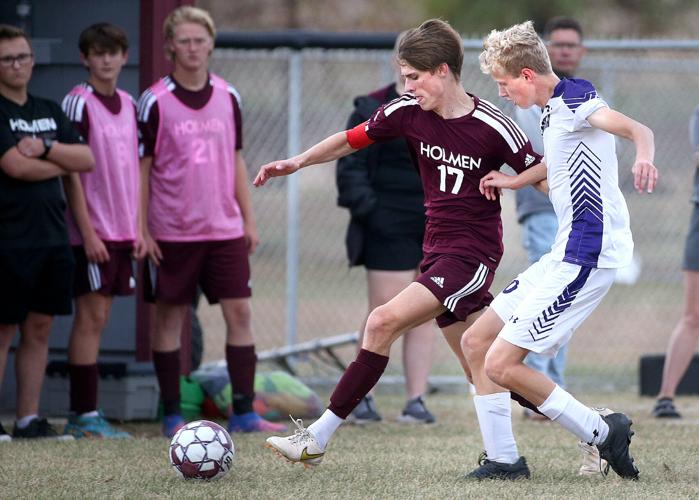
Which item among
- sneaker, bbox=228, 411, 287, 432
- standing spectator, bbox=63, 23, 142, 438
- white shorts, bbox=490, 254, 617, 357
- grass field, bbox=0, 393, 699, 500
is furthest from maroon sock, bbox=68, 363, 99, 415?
white shorts, bbox=490, 254, 617, 357

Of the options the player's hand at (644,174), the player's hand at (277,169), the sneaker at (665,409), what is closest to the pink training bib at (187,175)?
the player's hand at (277,169)

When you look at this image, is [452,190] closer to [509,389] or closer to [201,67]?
[509,389]

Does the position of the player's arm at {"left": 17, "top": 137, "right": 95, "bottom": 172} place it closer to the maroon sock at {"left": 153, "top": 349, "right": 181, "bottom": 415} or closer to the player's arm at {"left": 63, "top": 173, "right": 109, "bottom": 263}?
the player's arm at {"left": 63, "top": 173, "right": 109, "bottom": 263}

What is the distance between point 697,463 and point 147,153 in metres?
3.32

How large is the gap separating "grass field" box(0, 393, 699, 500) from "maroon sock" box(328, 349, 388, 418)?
30 cm

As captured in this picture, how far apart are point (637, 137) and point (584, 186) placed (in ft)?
1.41

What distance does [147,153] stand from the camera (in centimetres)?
696

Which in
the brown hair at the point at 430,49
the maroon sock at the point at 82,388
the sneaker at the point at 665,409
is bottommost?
the sneaker at the point at 665,409

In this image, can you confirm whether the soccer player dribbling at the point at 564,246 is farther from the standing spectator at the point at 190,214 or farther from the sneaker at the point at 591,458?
the standing spectator at the point at 190,214

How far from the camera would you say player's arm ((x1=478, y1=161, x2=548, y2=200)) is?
5332mm

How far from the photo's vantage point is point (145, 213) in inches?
274

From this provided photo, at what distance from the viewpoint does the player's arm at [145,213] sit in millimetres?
6879

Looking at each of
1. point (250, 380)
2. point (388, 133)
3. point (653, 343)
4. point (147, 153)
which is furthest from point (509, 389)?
point (653, 343)

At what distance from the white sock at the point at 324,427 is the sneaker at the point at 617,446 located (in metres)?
1.11
